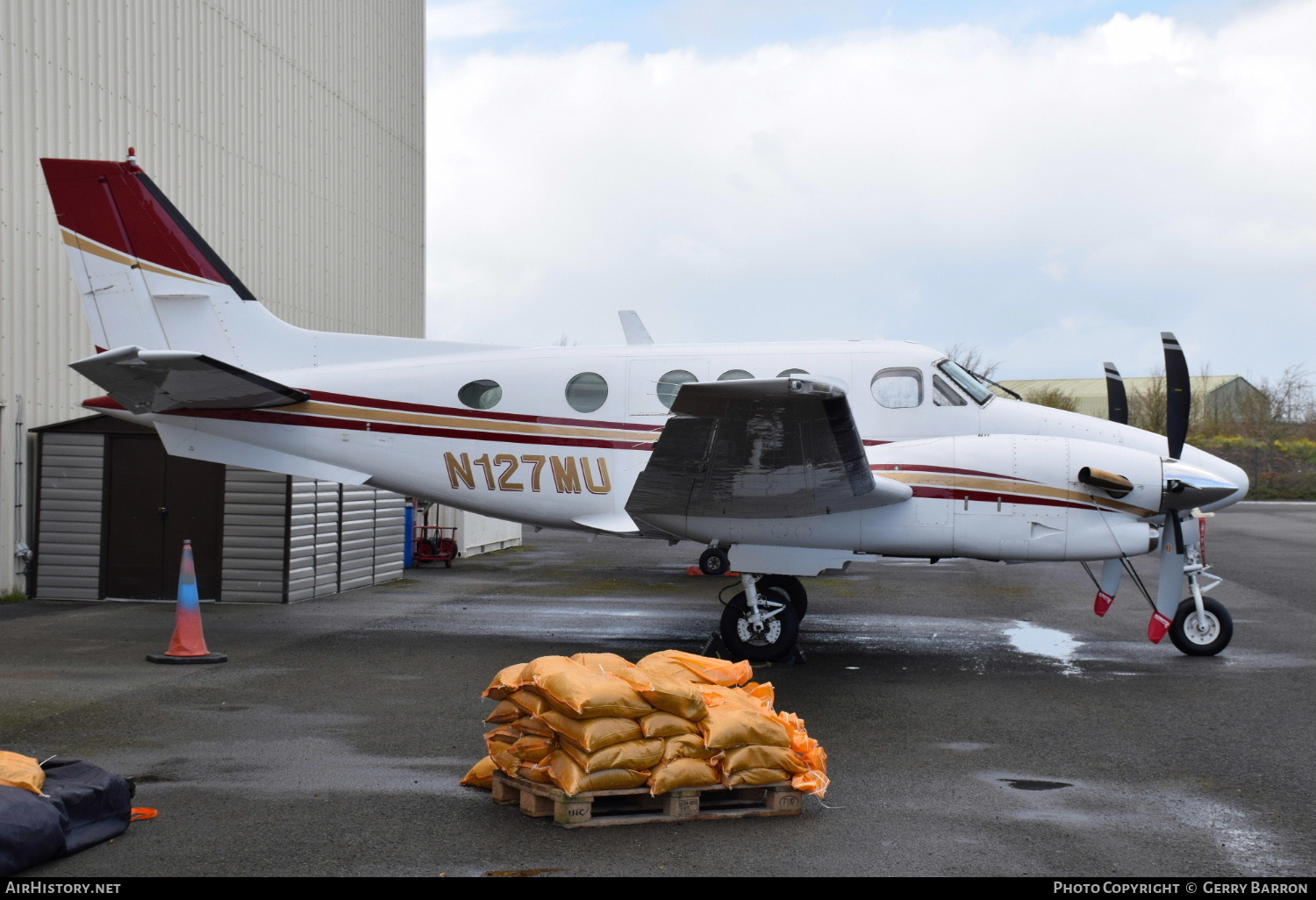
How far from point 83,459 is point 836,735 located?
11.6 m

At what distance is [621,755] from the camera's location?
220 inches

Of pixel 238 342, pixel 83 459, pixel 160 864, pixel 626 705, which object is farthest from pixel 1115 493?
pixel 83 459

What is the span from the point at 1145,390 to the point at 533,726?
84645mm

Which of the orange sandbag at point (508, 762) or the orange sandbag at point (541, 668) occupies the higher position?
the orange sandbag at point (541, 668)

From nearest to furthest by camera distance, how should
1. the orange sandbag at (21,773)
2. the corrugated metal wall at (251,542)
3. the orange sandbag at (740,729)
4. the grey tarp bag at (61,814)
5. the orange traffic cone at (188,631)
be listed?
the grey tarp bag at (61,814), the orange sandbag at (21,773), the orange sandbag at (740,729), the orange traffic cone at (188,631), the corrugated metal wall at (251,542)

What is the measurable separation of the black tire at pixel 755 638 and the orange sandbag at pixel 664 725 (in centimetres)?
450

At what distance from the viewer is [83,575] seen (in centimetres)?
1452

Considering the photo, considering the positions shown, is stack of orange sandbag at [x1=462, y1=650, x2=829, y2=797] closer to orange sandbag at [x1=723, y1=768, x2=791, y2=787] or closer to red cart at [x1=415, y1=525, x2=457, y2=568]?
orange sandbag at [x1=723, y1=768, x2=791, y2=787]

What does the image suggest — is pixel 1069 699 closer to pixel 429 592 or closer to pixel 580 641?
pixel 580 641

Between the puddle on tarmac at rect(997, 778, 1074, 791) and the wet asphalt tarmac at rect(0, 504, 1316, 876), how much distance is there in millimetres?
26

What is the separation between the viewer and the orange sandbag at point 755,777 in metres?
5.69

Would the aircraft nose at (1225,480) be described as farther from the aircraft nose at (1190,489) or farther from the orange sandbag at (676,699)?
the orange sandbag at (676,699)

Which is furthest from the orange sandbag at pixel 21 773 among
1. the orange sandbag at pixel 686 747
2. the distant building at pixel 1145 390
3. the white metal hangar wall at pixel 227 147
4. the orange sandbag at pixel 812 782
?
the distant building at pixel 1145 390

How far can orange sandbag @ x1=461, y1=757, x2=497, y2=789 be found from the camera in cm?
616
